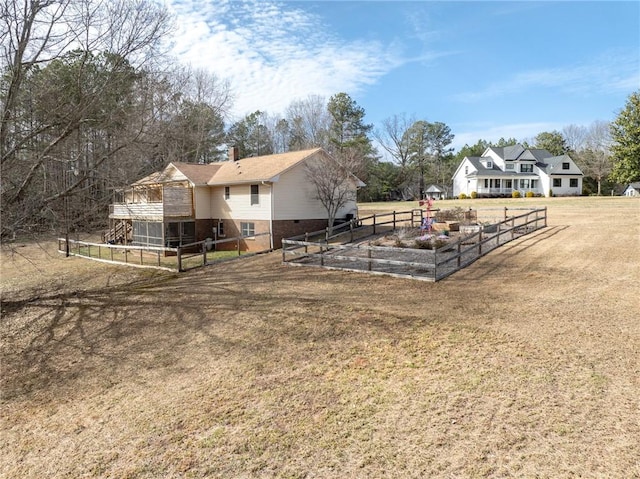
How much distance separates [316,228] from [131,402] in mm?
18401

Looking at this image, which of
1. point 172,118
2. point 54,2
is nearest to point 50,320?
point 54,2

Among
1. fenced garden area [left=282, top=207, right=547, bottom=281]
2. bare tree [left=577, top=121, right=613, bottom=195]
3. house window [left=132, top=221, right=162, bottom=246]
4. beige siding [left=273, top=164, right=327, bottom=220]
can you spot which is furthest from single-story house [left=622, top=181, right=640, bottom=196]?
house window [left=132, top=221, right=162, bottom=246]

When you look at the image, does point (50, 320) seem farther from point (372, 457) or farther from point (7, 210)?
point (372, 457)

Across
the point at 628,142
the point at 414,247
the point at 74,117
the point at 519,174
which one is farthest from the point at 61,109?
the point at 519,174

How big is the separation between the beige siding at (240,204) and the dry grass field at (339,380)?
10.1 metres

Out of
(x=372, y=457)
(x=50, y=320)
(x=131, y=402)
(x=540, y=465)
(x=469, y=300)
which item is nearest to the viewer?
(x=540, y=465)

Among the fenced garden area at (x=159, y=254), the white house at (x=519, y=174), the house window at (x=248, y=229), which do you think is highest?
the white house at (x=519, y=174)

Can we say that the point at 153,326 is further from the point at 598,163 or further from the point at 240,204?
the point at 598,163

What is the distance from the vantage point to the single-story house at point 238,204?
74.7ft

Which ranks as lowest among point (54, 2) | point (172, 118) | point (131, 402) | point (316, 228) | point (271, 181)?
point (131, 402)

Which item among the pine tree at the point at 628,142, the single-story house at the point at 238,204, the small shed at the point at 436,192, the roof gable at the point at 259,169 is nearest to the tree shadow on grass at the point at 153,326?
the single-story house at the point at 238,204

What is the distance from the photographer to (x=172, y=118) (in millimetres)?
18125

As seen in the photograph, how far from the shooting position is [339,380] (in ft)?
22.0

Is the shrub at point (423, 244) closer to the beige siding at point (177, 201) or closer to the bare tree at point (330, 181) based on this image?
the bare tree at point (330, 181)
